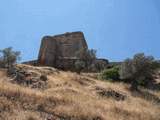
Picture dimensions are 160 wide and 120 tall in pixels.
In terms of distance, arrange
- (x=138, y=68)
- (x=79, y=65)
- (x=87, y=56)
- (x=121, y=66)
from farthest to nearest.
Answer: (x=87, y=56) < (x=79, y=65) < (x=121, y=66) < (x=138, y=68)

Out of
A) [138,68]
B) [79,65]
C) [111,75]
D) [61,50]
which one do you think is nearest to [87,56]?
[79,65]

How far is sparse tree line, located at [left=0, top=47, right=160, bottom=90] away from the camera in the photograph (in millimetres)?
31750

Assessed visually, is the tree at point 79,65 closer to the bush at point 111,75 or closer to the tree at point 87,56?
the tree at point 87,56

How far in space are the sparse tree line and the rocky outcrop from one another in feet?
9.31

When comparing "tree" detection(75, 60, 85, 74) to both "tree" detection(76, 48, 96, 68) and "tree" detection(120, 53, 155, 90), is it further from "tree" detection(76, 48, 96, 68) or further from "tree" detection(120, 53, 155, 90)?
"tree" detection(120, 53, 155, 90)

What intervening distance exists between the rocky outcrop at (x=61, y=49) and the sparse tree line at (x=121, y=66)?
9.31 feet

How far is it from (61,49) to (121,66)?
1995cm

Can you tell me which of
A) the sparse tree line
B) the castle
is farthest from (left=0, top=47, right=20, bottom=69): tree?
the castle

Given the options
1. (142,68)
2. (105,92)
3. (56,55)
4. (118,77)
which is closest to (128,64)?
(142,68)

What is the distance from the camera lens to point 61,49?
171 ft

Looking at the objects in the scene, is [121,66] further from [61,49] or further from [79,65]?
[61,49]

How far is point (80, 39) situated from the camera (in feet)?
172

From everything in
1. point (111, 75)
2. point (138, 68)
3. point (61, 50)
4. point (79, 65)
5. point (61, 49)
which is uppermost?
point (61, 49)

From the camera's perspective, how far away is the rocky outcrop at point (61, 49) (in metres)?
46.9
